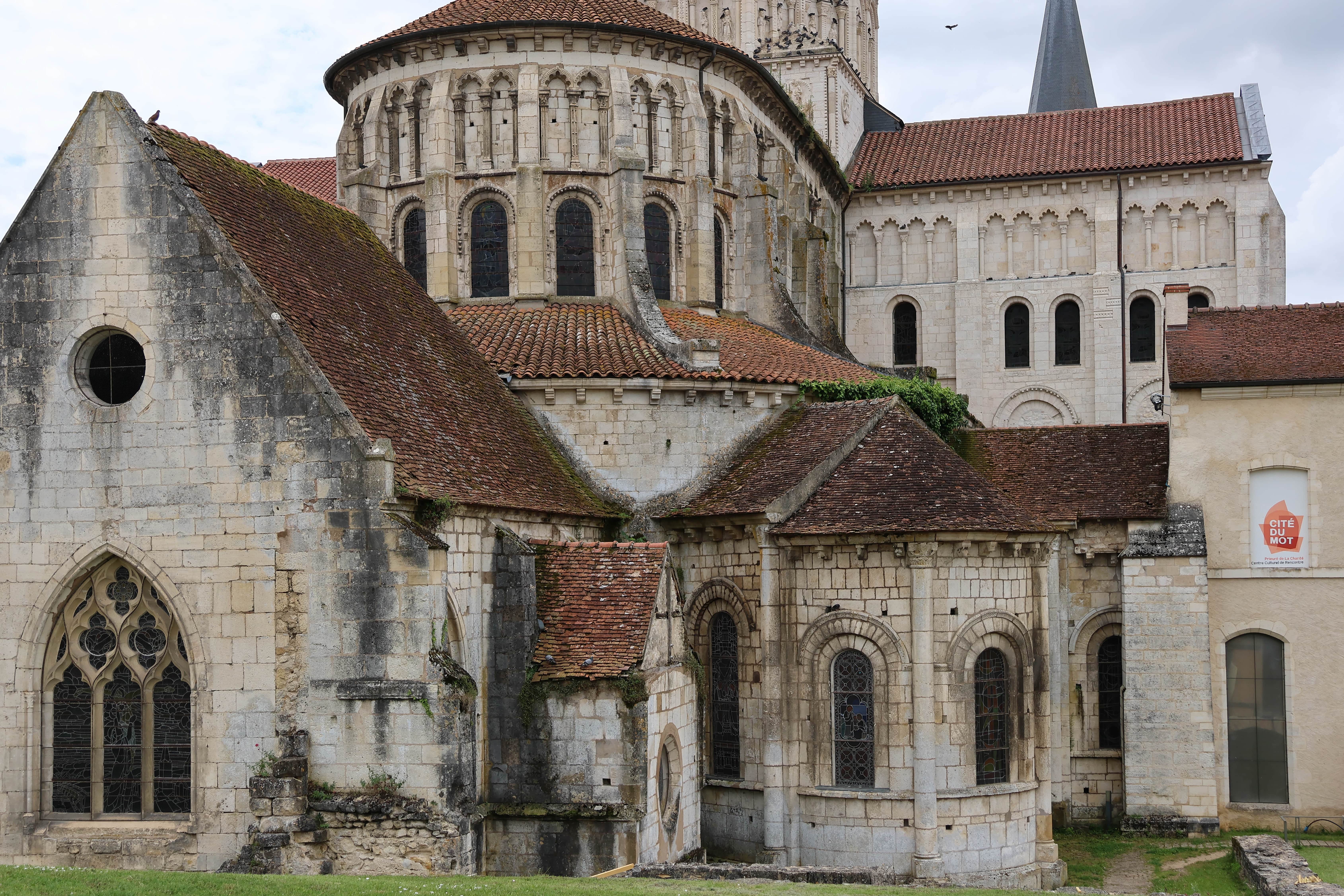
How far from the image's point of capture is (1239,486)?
92.1 feet

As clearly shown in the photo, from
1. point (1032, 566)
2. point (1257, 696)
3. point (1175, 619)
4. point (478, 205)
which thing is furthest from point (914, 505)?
point (478, 205)

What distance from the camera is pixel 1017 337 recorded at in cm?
4512

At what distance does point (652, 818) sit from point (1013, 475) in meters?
12.7

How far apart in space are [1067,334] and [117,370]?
3267 centimetres

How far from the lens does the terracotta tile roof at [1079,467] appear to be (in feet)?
94.9

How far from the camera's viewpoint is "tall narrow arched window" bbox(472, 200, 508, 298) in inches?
1205

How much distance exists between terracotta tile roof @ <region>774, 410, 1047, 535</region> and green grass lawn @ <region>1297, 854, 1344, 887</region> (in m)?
6.88

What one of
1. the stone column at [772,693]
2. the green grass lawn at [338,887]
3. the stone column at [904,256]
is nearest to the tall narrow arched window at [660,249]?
the stone column at [772,693]

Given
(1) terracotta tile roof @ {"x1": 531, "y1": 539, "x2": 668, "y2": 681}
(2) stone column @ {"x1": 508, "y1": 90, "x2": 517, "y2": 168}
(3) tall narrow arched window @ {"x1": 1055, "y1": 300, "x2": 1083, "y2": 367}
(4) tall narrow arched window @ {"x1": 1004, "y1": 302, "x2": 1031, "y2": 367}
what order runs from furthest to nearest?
(4) tall narrow arched window @ {"x1": 1004, "y1": 302, "x2": 1031, "y2": 367}, (3) tall narrow arched window @ {"x1": 1055, "y1": 300, "x2": 1083, "y2": 367}, (2) stone column @ {"x1": 508, "y1": 90, "x2": 517, "y2": 168}, (1) terracotta tile roof @ {"x1": 531, "y1": 539, "x2": 668, "y2": 681}

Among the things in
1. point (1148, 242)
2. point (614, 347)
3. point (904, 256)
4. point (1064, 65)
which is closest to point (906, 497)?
point (614, 347)

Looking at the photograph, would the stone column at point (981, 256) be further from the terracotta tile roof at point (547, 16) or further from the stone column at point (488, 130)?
the stone column at point (488, 130)

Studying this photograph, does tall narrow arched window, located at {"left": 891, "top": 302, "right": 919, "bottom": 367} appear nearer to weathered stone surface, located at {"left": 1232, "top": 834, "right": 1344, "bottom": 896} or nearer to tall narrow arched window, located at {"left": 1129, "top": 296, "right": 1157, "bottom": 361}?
tall narrow arched window, located at {"left": 1129, "top": 296, "right": 1157, "bottom": 361}

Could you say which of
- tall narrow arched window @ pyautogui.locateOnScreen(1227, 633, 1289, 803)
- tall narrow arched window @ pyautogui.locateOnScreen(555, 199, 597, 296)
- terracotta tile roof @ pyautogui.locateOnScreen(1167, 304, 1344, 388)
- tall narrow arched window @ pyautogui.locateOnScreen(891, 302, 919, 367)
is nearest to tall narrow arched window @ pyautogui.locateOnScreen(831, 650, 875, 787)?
tall narrow arched window @ pyautogui.locateOnScreen(1227, 633, 1289, 803)

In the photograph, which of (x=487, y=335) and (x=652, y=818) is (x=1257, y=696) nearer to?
(x=652, y=818)
